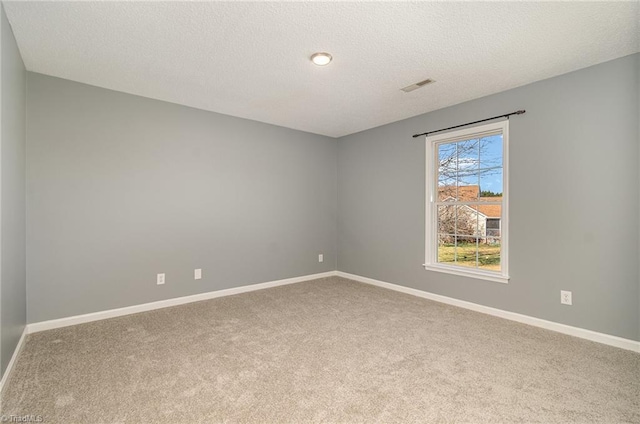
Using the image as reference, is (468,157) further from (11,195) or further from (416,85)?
(11,195)

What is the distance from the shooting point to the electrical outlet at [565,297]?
9.70 ft

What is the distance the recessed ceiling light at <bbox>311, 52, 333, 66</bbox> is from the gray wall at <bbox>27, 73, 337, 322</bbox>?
A: 198 cm

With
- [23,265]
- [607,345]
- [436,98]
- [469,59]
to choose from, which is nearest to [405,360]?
[607,345]

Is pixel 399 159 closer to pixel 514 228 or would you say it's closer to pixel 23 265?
pixel 514 228

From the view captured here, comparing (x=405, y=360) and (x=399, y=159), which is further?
(x=399, y=159)

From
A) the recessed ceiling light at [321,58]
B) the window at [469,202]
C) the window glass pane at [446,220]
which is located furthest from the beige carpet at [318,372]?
the recessed ceiling light at [321,58]

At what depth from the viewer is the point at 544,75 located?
3006mm

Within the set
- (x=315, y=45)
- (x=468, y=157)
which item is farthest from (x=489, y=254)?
(x=315, y=45)

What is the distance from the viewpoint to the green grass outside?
362 centimetres

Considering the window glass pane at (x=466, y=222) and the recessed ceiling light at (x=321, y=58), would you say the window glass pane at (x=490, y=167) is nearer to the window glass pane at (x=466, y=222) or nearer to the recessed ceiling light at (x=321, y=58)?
the window glass pane at (x=466, y=222)

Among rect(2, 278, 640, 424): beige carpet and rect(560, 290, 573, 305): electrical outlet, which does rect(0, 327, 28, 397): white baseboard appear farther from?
rect(560, 290, 573, 305): electrical outlet

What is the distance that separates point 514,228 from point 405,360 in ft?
6.35

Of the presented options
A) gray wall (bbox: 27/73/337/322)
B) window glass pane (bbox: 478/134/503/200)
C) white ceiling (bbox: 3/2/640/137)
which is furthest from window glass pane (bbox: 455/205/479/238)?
gray wall (bbox: 27/73/337/322)

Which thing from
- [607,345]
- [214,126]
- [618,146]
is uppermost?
[214,126]
